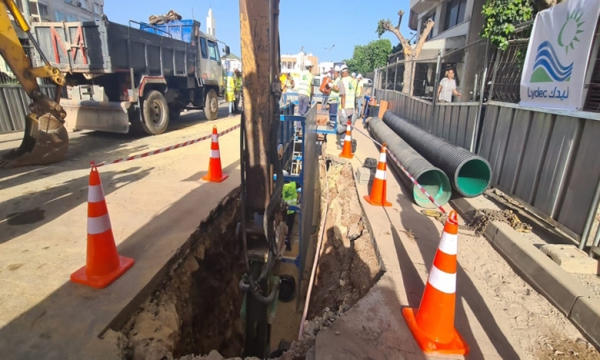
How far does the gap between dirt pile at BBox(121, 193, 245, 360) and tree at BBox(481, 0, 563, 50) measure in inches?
195

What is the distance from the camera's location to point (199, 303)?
347 cm

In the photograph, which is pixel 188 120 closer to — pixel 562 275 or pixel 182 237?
pixel 182 237

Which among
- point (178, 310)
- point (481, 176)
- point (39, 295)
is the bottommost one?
point (178, 310)

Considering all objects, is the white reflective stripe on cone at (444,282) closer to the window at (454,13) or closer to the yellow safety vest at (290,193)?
the yellow safety vest at (290,193)

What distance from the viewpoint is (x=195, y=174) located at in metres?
5.65

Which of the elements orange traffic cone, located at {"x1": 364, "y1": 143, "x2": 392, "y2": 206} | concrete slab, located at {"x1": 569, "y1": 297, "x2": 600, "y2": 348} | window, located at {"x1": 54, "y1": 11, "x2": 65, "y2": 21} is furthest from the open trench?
window, located at {"x1": 54, "y1": 11, "x2": 65, "y2": 21}

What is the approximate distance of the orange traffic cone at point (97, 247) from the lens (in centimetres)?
254

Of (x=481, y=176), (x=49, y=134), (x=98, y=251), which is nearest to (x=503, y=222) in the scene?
(x=481, y=176)

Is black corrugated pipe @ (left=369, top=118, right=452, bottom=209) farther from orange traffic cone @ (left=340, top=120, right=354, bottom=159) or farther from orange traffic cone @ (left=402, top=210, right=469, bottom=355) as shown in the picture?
orange traffic cone @ (left=402, top=210, right=469, bottom=355)

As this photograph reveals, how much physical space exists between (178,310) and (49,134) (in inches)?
197

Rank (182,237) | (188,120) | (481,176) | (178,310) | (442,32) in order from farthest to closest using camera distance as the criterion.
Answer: (442,32) < (188,120) < (481,176) < (182,237) < (178,310)

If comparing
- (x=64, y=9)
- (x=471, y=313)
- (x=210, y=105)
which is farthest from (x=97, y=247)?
(x=64, y=9)

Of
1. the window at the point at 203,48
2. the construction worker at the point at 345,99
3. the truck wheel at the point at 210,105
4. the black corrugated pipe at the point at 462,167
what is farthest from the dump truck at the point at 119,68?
the black corrugated pipe at the point at 462,167

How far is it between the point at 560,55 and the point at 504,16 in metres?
2.50
